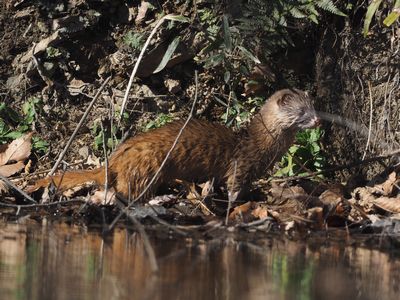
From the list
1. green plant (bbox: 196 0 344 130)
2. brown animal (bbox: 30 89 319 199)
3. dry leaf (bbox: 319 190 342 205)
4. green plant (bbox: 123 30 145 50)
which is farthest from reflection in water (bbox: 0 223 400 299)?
green plant (bbox: 123 30 145 50)

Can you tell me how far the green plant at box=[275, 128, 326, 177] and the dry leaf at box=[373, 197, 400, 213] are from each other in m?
1.14

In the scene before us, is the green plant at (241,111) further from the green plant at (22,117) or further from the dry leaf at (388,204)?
the dry leaf at (388,204)

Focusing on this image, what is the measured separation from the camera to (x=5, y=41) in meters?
8.10

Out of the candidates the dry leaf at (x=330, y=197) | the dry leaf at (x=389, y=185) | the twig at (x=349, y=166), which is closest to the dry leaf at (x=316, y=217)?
the dry leaf at (x=330, y=197)

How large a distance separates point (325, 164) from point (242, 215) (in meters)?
1.85

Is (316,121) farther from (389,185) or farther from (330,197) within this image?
(330,197)

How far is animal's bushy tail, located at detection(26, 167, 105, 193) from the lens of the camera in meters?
6.25

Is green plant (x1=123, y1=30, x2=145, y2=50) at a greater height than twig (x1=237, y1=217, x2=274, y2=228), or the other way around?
green plant (x1=123, y1=30, x2=145, y2=50)

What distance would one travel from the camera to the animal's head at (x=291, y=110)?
7262mm

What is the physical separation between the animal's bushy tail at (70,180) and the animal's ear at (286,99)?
170 cm

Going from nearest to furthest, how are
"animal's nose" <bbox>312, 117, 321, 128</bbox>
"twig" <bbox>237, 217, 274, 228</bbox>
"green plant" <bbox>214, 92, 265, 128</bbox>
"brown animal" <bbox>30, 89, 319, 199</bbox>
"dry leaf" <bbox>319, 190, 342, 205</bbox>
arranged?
"twig" <bbox>237, 217, 274, 228</bbox> → "dry leaf" <bbox>319, 190, 342, 205</bbox> → "brown animal" <bbox>30, 89, 319, 199</bbox> → "animal's nose" <bbox>312, 117, 321, 128</bbox> → "green plant" <bbox>214, 92, 265, 128</bbox>

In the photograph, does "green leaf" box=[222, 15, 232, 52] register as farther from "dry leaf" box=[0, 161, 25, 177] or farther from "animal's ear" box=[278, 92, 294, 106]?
"dry leaf" box=[0, 161, 25, 177]

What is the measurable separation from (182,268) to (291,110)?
3.42 meters

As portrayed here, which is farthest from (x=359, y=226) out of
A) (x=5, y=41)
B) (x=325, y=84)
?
(x=5, y=41)
